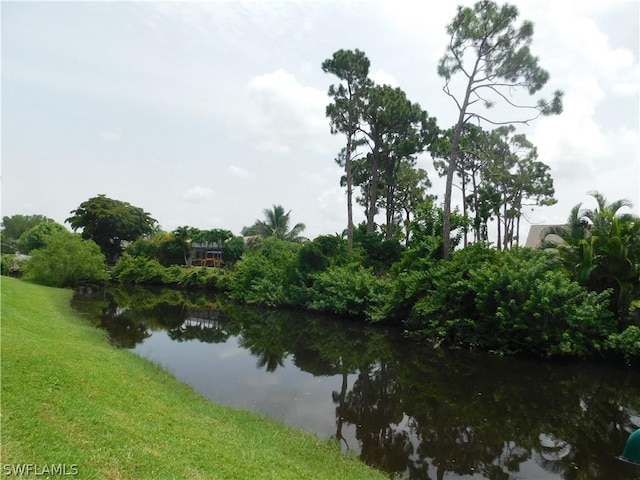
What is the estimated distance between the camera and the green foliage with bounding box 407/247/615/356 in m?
13.7

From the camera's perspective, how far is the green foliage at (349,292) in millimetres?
21766

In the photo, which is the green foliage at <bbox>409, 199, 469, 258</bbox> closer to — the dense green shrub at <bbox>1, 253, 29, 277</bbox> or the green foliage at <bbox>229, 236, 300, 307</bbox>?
the green foliage at <bbox>229, 236, 300, 307</bbox>

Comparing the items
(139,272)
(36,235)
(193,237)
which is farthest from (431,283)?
(36,235)

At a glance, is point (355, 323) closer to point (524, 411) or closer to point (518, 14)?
point (524, 411)

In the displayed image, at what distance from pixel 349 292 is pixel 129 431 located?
58.8 feet

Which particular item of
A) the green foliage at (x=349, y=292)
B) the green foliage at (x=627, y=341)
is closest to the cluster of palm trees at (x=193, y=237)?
the green foliage at (x=349, y=292)

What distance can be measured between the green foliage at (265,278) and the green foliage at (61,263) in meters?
12.2

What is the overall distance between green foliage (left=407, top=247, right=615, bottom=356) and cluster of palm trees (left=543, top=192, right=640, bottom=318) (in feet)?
2.51

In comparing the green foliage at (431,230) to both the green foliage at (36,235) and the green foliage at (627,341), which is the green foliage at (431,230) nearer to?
the green foliage at (627,341)

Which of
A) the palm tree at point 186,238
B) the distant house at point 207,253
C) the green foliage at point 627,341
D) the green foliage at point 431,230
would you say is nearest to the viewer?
the green foliage at point 627,341

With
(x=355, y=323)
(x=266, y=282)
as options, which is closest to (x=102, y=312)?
(x=266, y=282)

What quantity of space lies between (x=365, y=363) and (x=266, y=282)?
14930mm

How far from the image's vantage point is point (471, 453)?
7.51m

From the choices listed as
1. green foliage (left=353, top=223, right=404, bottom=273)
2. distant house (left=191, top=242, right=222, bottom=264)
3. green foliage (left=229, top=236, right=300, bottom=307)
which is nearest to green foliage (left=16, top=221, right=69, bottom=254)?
distant house (left=191, top=242, right=222, bottom=264)
